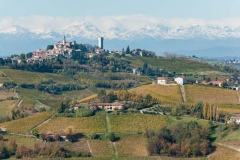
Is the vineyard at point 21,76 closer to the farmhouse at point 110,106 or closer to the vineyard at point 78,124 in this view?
the farmhouse at point 110,106

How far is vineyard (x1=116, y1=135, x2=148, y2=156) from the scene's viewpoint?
46369 millimetres

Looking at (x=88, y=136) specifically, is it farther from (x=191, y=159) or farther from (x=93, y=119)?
(x=191, y=159)

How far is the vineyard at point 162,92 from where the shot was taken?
6262 cm

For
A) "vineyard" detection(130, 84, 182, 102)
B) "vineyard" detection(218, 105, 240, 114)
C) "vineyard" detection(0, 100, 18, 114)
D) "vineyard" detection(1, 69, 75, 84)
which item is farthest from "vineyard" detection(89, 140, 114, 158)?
"vineyard" detection(1, 69, 75, 84)

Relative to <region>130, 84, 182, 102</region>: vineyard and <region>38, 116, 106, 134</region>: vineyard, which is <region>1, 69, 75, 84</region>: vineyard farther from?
<region>38, 116, 106, 134</region>: vineyard

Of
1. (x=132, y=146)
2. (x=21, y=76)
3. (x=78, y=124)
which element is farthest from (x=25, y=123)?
(x=21, y=76)

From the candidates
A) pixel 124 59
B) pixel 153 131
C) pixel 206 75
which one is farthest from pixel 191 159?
pixel 124 59

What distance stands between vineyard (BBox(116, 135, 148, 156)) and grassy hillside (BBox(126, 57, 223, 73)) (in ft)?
176

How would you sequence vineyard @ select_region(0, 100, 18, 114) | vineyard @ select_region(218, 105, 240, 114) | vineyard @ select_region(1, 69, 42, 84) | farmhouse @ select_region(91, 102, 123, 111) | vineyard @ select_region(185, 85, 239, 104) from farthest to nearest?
1. vineyard @ select_region(1, 69, 42, 84)
2. vineyard @ select_region(0, 100, 18, 114)
3. vineyard @ select_region(185, 85, 239, 104)
4. farmhouse @ select_region(91, 102, 123, 111)
5. vineyard @ select_region(218, 105, 240, 114)

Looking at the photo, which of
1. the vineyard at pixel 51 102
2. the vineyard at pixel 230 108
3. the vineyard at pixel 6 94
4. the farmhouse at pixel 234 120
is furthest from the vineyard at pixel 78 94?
the farmhouse at pixel 234 120

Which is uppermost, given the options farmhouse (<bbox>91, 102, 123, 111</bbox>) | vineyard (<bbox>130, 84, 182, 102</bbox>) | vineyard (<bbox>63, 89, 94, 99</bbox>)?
vineyard (<bbox>130, 84, 182, 102</bbox>)

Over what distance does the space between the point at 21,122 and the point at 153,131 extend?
14.7 m

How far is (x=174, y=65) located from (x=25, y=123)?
59.2 meters

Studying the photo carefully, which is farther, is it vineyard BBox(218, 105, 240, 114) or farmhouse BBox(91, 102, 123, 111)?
farmhouse BBox(91, 102, 123, 111)
